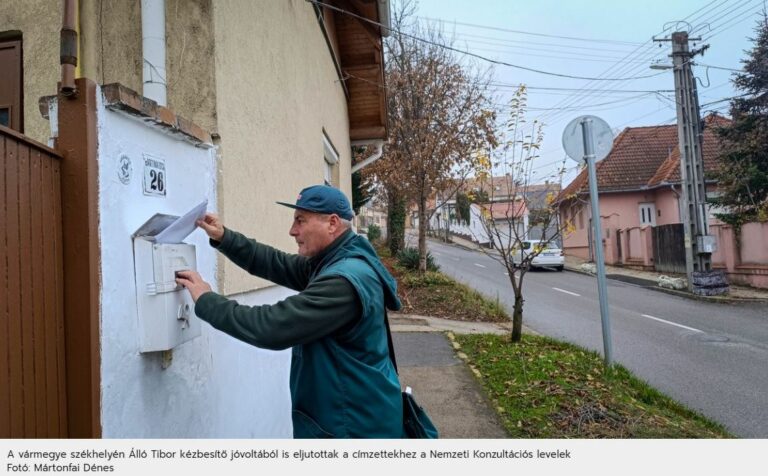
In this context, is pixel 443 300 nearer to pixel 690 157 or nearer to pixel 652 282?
pixel 690 157

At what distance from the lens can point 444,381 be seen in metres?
5.10

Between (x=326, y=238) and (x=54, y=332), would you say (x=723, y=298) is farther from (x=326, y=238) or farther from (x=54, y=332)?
(x=54, y=332)

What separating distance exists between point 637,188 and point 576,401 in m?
20.3

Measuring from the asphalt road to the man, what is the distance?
3986 millimetres

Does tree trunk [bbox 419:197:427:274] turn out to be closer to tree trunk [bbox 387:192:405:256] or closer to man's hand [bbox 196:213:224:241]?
tree trunk [bbox 387:192:405:256]

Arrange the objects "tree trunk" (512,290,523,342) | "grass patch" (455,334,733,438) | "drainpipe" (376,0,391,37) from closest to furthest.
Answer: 1. "grass patch" (455,334,733,438)
2. "drainpipe" (376,0,391,37)
3. "tree trunk" (512,290,523,342)

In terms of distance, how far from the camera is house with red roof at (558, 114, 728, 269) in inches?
797

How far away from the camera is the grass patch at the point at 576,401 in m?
3.63

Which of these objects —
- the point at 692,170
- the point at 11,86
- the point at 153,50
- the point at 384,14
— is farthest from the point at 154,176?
the point at 692,170

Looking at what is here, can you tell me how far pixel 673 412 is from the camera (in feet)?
13.8

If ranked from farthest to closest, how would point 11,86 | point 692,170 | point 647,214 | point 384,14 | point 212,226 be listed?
point 647,214 → point 692,170 → point 384,14 → point 11,86 → point 212,226

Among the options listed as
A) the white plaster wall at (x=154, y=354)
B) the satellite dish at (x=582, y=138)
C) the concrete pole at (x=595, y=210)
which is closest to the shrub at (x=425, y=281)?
the concrete pole at (x=595, y=210)

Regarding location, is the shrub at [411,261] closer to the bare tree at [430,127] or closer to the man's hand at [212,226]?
the bare tree at [430,127]

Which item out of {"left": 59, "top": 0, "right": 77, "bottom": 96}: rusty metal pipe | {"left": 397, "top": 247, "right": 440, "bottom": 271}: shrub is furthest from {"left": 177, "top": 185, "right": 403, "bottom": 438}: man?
{"left": 397, "top": 247, "right": 440, "bottom": 271}: shrub
